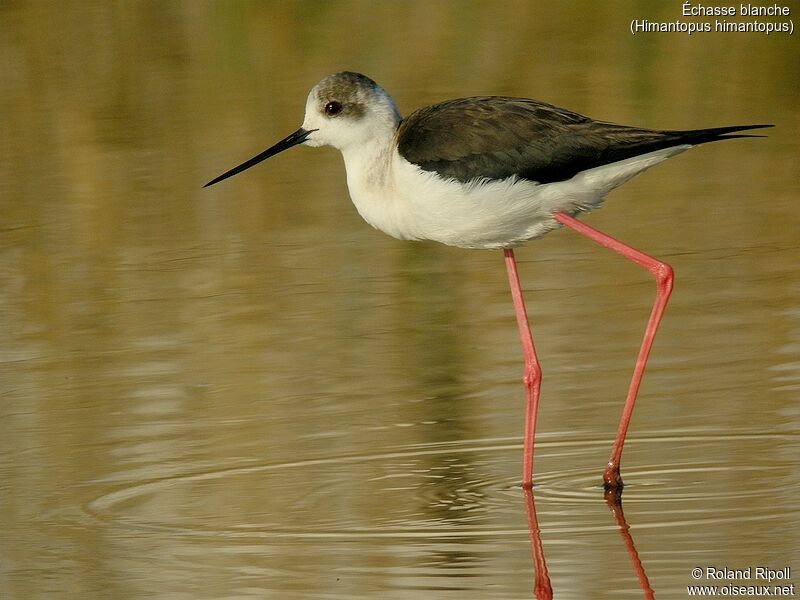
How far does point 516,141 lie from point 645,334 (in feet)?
2.84

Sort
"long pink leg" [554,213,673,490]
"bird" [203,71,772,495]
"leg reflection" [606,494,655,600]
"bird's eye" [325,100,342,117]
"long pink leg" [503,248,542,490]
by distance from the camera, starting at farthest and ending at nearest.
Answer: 1. "bird's eye" [325,100,342,117]
2. "long pink leg" [503,248,542,490]
3. "bird" [203,71,772,495]
4. "long pink leg" [554,213,673,490]
5. "leg reflection" [606,494,655,600]

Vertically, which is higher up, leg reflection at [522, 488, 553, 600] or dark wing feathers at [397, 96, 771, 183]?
dark wing feathers at [397, 96, 771, 183]

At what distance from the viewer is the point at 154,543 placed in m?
5.63

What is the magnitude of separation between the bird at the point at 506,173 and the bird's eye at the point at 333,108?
239 mm

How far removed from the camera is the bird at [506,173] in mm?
6273

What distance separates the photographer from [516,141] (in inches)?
251

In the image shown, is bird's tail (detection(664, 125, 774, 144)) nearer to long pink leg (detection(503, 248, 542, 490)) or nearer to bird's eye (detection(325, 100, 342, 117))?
long pink leg (detection(503, 248, 542, 490))

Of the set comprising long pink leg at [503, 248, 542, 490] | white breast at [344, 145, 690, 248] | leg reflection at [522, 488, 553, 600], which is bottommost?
leg reflection at [522, 488, 553, 600]

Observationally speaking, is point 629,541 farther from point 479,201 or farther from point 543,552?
point 479,201

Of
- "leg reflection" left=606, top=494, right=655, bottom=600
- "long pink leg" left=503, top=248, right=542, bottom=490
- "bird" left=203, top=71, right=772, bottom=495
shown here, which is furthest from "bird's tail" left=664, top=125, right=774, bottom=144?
"leg reflection" left=606, top=494, right=655, bottom=600

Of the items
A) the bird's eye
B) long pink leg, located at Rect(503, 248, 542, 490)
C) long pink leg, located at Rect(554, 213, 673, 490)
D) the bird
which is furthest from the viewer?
the bird's eye

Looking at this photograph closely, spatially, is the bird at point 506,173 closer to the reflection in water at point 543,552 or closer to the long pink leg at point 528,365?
the long pink leg at point 528,365

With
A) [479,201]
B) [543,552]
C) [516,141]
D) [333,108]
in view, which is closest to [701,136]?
[516,141]

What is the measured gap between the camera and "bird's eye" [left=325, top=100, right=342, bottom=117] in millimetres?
6805
